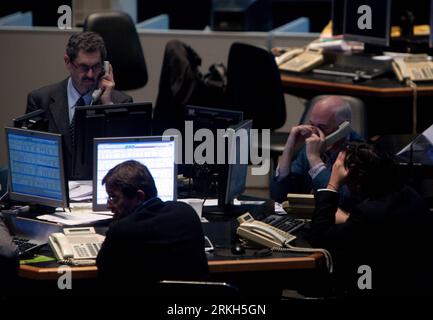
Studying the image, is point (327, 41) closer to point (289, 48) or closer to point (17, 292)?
point (289, 48)

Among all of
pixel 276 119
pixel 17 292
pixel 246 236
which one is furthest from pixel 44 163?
pixel 276 119

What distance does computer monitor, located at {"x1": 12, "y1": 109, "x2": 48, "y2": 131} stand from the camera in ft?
17.3

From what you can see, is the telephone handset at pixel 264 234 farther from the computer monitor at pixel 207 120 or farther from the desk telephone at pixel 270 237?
the computer monitor at pixel 207 120

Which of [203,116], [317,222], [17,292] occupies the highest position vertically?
[203,116]

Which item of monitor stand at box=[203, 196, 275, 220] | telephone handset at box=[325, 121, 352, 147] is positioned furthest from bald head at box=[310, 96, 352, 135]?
monitor stand at box=[203, 196, 275, 220]

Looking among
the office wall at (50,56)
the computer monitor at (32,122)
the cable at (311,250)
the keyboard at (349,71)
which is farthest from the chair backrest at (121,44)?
the cable at (311,250)

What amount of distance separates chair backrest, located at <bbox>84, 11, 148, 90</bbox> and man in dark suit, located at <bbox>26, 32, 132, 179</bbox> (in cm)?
173

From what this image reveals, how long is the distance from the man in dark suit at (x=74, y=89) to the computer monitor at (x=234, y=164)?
0.87m

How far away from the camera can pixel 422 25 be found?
27.5 feet

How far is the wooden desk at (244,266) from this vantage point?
4.77 m

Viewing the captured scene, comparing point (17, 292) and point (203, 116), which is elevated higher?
A: point (203, 116)

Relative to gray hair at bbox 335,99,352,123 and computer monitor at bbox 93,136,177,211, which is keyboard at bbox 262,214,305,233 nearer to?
computer monitor at bbox 93,136,177,211
